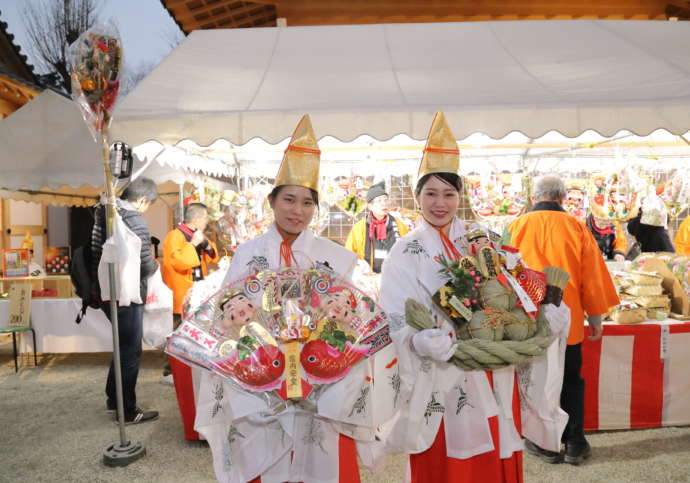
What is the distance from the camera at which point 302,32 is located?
3682 millimetres

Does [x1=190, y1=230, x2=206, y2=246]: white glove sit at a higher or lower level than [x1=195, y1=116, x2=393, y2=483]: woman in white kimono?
higher

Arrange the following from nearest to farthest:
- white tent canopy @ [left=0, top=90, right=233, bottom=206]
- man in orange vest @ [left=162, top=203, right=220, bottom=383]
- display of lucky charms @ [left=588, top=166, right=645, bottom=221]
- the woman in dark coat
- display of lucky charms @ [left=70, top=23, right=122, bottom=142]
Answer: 1. display of lucky charms @ [left=70, top=23, right=122, bottom=142]
2. display of lucky charms @ [left=588, top=166, right=645, bottom=221]
3. man in orange vest @ [left=162, top=203, right=220, bottom=383]
4. the woman in dark coat
5. white tent canopy @ [left=0, top=90, right=233, bottom=206]

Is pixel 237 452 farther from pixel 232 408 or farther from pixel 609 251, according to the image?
pixel 609 251

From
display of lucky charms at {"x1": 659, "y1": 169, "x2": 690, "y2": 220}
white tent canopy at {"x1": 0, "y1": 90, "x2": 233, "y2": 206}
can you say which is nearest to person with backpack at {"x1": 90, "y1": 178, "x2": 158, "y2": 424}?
white tent canopy at {"x1": 0, "y1": 90, "x2": 233, "y2": 206}

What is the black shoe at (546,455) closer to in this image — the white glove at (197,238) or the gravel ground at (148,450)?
the gravel ground at (148,450)

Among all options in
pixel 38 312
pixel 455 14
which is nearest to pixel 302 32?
pixel 455 14

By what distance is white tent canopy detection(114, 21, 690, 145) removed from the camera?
2.93m

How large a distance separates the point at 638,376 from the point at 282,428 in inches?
96.0

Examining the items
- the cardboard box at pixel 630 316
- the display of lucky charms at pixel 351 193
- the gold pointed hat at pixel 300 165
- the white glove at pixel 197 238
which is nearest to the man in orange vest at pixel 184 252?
the white glove at pixel 197 238

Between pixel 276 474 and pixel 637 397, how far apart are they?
247cm

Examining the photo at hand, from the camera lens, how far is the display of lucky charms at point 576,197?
379 cm

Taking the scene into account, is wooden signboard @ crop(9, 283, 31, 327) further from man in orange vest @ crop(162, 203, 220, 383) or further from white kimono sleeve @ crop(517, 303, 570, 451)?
white kimono sleeve @ crop(517, 303, 570, 451)

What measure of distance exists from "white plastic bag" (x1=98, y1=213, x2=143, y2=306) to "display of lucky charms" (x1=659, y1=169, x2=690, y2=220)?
13.2ft

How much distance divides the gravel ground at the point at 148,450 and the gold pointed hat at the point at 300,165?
171 cm
